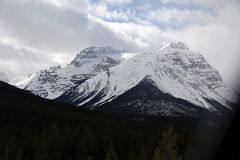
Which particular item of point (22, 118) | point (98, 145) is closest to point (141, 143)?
point (98, 145)

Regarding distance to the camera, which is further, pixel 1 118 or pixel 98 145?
pixel 1 118

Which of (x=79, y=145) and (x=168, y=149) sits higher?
(x=168, y=149)

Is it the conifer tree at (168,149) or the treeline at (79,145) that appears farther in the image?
the treeline at (79,145)

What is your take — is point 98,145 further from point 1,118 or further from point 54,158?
point 1,118

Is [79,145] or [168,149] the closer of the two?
[168,149]

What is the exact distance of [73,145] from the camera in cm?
12150

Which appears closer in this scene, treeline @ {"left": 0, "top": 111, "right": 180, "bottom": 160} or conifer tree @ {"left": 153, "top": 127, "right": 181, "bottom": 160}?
conifer tree @ {"left": 153, "top": 127, "right": 181, "bottom": 160}

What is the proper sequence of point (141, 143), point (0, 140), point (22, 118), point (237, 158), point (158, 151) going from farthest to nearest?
point (22, 118) < point (141, 143) < point (0, 140) < point (237, 158) < point (158, 151)

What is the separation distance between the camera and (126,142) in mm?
129500

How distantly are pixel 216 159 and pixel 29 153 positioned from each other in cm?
3944

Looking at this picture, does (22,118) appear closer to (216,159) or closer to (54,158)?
(54,158)

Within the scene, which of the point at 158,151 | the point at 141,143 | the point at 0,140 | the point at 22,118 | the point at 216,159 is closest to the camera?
the point at 158,151

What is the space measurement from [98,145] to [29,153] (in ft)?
50.5

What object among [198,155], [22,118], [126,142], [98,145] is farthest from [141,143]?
[22,118]
